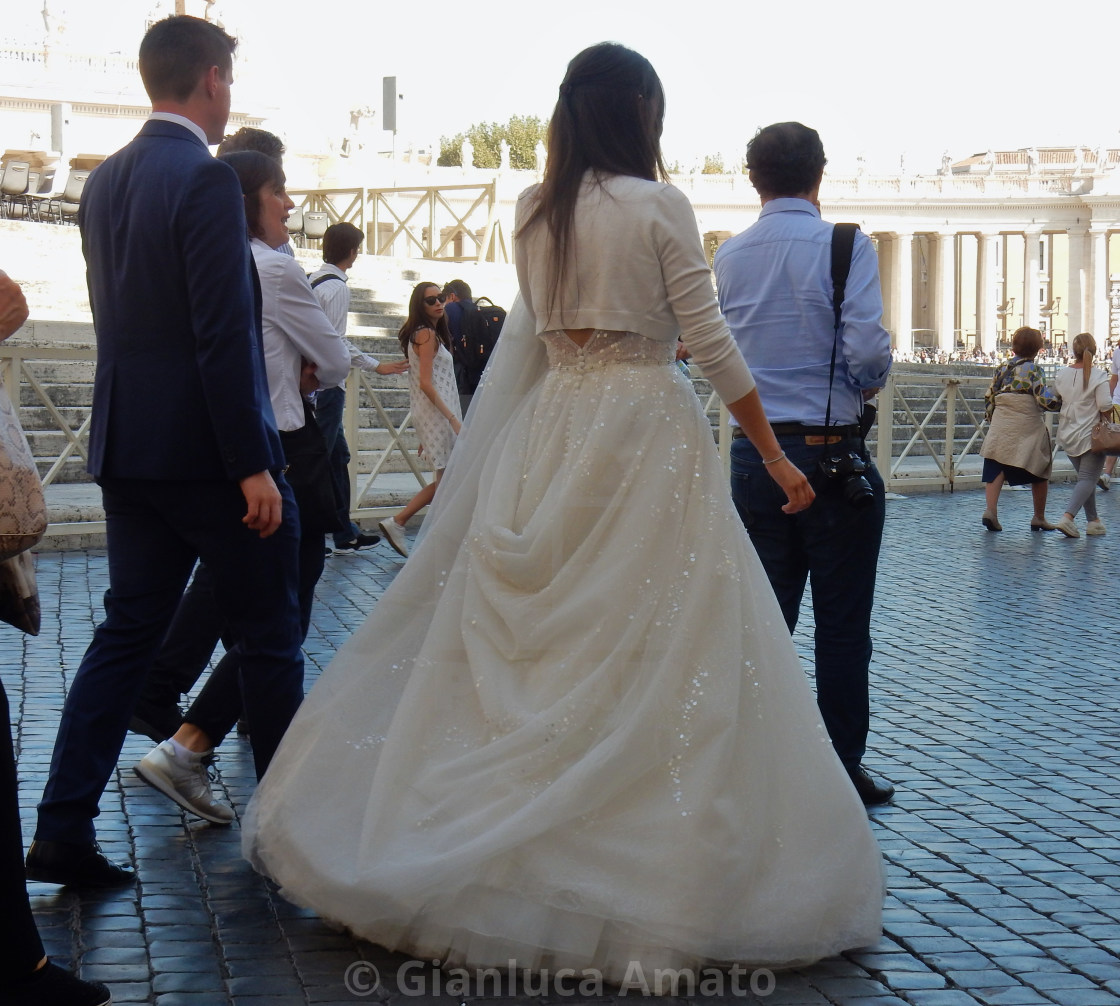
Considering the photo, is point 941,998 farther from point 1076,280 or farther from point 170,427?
point 1076,280

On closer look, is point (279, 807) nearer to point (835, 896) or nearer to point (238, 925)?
point (238, 925)

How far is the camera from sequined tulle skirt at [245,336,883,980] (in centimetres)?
259

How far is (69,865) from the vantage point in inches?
120

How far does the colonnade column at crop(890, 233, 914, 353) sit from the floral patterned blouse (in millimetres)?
54455

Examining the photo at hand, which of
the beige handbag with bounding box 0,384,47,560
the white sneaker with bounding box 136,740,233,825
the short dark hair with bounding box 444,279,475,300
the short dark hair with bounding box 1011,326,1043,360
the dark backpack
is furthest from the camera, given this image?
the short dark hair with bounding box 1011,326,1043,360

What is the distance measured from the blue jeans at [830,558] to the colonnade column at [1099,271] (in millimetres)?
67198

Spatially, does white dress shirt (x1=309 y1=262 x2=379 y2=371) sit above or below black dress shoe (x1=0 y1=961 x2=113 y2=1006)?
above

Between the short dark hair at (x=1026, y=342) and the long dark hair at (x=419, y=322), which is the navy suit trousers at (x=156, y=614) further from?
the short dark hair at (x=1026, y=342)

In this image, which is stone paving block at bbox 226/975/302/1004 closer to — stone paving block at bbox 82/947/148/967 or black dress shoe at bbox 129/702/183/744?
stone paving block at bbox 82/947/148/967

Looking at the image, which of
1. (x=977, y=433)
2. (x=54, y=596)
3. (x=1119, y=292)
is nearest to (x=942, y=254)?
(x=1119, y=292)

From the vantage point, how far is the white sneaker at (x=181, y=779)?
3.50m

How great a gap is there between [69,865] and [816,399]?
6.50 ft

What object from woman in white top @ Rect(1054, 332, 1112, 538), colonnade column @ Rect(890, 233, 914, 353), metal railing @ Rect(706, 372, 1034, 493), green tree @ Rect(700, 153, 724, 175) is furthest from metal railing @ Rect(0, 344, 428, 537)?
green tree @ Rect(700, 153, 724, 175)

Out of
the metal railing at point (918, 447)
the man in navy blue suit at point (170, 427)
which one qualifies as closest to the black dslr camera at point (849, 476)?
the man in navy blue suit at point (170, 427)
